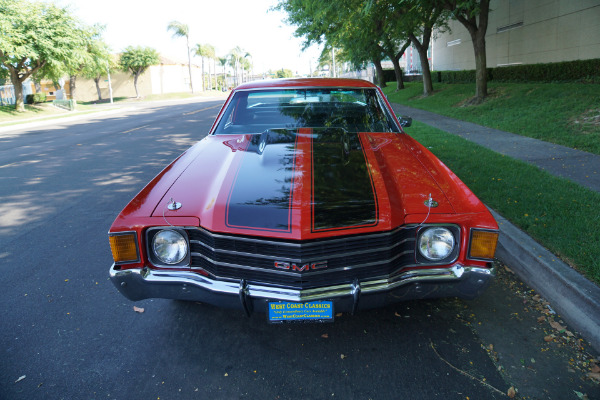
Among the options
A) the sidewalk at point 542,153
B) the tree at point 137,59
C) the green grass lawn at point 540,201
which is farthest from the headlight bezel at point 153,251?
the tree at point 137,59

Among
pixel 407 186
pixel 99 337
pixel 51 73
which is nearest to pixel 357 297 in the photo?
pixel 407 186

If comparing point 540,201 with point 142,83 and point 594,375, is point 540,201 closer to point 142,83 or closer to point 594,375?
point 594,375

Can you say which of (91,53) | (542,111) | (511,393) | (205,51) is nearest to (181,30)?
(205,51)

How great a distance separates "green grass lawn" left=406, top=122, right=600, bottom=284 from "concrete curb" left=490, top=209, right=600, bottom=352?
0.12 m

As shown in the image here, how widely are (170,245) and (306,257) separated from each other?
34.8 inches

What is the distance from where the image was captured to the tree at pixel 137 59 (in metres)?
53.1

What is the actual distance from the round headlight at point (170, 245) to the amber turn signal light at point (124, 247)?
13 centimetres

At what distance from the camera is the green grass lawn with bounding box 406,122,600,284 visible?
3743 mm

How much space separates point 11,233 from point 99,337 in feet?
9.65

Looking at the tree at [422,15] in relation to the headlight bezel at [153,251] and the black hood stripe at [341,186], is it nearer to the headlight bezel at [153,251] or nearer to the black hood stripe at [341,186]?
the black hood stripe at [341,186]

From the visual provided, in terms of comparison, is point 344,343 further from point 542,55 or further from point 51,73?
point 51,73

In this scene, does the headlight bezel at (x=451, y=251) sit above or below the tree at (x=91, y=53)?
below

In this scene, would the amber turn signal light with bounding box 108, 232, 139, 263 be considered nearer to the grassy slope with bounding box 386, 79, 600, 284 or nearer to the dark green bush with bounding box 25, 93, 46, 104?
the grassy slope with bounding box 386, 79, 600, 284

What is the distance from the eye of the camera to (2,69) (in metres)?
30.0
